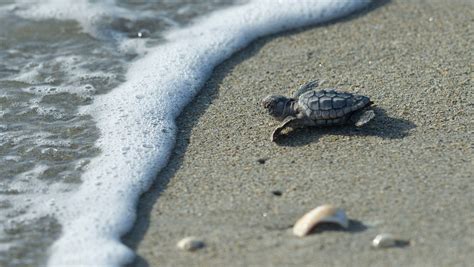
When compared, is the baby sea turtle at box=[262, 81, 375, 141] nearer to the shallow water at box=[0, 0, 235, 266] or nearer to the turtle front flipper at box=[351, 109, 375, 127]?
the turtle front flipper at box=[351, 109, 375, 127]

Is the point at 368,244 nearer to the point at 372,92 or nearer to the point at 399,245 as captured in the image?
the point at 399,245

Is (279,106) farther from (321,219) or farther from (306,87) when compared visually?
(321,219)

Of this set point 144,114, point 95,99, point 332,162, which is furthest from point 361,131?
point 95,99

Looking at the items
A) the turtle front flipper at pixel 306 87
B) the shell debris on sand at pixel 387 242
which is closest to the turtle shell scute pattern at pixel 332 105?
the turtle front flipper at pixel 306 87

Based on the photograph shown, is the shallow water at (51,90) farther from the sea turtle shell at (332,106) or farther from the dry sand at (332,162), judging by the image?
the sea turtle shell at (332,106)

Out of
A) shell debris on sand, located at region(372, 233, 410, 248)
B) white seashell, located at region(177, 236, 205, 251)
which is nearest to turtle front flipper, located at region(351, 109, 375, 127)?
shell debris on sand, located at region(372, 233, 410, 248)
